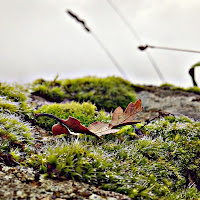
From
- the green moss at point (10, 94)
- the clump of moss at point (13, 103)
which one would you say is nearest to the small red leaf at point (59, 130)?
the clump of moss at point (13, 103)

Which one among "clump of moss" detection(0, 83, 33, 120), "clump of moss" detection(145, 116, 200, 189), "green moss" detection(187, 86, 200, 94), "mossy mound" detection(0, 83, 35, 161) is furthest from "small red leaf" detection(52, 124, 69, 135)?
"green moss" detection(187, 86, 200, 94)

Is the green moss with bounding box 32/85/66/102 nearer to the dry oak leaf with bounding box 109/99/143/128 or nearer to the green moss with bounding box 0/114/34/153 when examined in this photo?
the green moss with bounding box 0/114/34/153

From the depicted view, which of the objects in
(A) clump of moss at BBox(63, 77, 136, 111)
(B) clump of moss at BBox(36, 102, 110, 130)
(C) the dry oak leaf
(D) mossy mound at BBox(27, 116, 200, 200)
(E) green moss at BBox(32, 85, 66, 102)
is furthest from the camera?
(A) clump of moss at BBox(63, 77, 136, 111)

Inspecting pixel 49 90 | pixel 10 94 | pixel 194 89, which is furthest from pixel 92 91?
pixel 194 89

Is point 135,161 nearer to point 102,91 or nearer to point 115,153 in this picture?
point 115,153

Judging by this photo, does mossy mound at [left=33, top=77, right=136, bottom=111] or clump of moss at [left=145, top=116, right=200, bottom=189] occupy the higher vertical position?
mossy mound at [left=33, top=77, right=136, bottom=111]

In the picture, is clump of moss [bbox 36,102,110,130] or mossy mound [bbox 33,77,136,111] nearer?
clump of moss [bbox 36,102,110,130]

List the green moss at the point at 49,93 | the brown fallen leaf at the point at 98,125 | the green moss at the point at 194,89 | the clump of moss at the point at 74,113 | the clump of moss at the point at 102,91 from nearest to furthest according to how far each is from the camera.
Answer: the brown fallen leaf at the point at 98,125 → the clump of moss at the point at 74,113 → the green moss at the point at 49,93 → the clump of moss at the point at 102,91 → the green moss at the point at 194,89

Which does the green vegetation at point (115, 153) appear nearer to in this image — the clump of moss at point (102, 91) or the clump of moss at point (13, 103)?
the clump of moss at point (13, 103)
